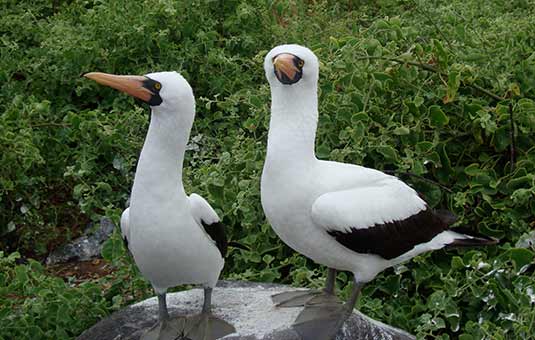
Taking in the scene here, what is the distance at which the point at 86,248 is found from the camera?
5.90 meters

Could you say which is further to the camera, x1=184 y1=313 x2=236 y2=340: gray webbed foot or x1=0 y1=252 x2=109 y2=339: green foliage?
x1=0 y1=252 x2=109 y2=339: green foliage

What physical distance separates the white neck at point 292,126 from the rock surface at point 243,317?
0.72 m

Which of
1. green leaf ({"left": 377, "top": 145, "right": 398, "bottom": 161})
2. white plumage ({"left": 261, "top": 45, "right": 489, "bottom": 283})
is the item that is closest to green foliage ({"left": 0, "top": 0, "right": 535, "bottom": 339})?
green leaf ({"left": 377, "top": 145, "right": 398, "bottom": 161})

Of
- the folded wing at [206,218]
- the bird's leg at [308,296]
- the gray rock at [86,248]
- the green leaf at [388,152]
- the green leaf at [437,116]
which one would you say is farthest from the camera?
the gray rock at [86,248]

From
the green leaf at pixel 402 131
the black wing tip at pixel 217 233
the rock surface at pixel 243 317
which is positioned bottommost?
the rock surface at pixel 243 317

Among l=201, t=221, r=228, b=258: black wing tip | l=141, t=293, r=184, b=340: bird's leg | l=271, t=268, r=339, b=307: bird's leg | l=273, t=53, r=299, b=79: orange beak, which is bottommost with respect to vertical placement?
l=271, t=268, r=339, b=307: bird's leg

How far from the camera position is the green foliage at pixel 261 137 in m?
4.73

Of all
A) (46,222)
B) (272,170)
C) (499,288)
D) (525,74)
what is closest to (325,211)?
(272,170)

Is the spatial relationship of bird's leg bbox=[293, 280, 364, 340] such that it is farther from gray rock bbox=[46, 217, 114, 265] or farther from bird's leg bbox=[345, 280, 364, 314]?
gray rock bbox=[46, 217, 114, 265]

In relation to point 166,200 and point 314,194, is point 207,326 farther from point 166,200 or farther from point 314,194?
point 314,194

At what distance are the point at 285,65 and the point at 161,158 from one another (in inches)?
22.5

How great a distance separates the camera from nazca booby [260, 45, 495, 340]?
3.65m

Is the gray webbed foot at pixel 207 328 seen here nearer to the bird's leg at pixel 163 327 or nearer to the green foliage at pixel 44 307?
the bird's leg at pixel 163 327

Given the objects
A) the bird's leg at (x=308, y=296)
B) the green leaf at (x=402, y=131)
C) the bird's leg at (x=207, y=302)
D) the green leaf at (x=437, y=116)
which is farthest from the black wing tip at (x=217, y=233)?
the green leaf at (x=437, y=116)
